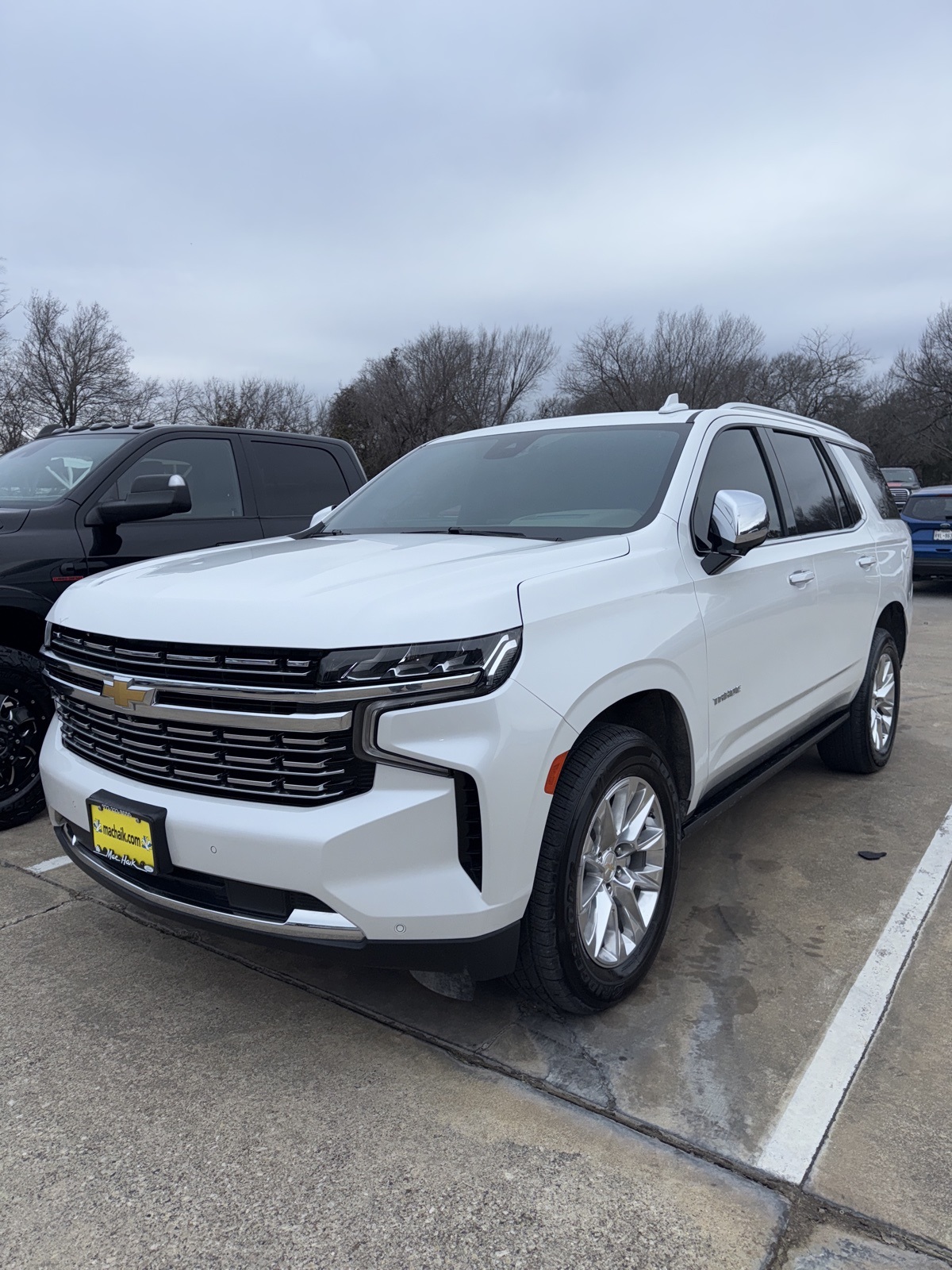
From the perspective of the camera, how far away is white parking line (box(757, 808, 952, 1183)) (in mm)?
2242

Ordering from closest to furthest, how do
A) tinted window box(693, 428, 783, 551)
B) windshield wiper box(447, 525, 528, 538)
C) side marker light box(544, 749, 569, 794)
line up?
side marker light box(544, 749, 569, 794), windshield wiper box(447, 525, 528, 538), tinted window box(693, 428, 783, 551)

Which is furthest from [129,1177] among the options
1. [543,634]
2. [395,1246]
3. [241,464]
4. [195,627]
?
[241,464]

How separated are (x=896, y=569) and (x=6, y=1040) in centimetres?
Result: 493

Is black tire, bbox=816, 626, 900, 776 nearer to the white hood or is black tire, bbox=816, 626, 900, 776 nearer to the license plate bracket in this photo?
the white hood

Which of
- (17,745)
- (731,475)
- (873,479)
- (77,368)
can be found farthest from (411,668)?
(77,368)

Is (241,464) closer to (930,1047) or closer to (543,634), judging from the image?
(543,634)

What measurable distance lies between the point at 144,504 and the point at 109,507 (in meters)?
0.19

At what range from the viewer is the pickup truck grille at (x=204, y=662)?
2266 millimetres

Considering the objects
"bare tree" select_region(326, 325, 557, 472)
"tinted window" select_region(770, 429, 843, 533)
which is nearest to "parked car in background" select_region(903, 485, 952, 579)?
"tinted window" select_region(770, 429, 843, 533)

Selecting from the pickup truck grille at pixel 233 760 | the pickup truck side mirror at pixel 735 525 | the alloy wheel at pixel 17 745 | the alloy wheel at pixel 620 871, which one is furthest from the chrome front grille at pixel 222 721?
the alloy wheel at pixel 17 745

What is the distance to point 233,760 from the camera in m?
2.38

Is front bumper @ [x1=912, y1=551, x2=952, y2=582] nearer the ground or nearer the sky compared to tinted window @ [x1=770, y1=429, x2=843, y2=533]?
nearer the ground

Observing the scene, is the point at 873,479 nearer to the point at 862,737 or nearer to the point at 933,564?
the point at 862,737

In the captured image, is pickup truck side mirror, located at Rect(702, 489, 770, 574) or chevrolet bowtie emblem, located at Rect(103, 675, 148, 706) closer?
chevrolet bowtie emblem, located at Rect(103, 675, 148, 706)
